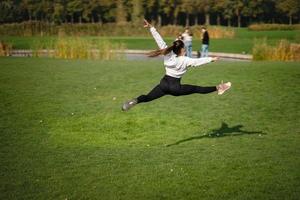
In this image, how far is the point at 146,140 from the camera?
11.7 m

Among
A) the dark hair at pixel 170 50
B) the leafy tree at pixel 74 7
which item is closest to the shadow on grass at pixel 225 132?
the dark hair at pixel 170 50

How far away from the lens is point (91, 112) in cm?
1469

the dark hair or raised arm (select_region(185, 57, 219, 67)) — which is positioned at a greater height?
the dark hair

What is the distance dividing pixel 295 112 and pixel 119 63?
13.6 m

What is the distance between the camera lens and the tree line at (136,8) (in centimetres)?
8688

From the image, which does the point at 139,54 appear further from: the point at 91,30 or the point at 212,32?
the point at 91,30

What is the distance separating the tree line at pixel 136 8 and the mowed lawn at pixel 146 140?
2566 inches

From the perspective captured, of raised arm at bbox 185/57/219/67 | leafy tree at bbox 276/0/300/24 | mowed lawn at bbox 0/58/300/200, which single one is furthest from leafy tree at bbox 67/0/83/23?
raised arm at bbox 185/57/219/67

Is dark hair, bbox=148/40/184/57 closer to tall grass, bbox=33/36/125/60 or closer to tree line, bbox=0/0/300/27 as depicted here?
tall grass, bbox=33/36/125/60

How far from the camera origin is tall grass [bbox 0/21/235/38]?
53.8m

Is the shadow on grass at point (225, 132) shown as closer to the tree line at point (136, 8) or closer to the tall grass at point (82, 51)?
the tall grass at point (82, 51)

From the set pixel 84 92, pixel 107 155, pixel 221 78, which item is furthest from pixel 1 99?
pixel 221 78

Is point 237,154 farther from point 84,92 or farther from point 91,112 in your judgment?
point 84,92

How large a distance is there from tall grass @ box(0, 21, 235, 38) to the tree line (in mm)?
19016
